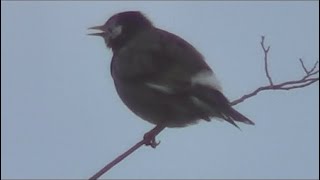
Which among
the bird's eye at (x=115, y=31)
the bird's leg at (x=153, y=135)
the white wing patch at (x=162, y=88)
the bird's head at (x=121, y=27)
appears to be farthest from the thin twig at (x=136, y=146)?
the bird's eye at (x=115, y=31)

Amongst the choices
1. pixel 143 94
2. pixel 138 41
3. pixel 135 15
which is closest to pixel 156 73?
pixel 143 94

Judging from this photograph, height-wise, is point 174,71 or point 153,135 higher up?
point 174,71

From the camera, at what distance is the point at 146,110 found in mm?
5570

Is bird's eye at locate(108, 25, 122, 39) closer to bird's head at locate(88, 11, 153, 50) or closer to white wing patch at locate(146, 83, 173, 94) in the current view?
bird's head at locate(88, 11, 153, 50)

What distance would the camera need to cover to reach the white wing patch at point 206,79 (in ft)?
17.5

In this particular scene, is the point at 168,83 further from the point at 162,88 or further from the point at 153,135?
the point at 153,135

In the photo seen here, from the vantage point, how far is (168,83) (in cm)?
537

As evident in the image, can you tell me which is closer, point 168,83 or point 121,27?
point 168,83

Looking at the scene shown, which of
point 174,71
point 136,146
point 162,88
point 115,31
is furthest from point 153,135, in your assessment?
point 136,146

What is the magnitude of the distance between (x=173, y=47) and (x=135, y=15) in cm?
92

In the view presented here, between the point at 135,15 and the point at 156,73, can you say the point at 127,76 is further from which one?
the point at 135,15

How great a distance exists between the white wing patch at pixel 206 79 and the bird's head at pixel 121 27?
3.05 feet

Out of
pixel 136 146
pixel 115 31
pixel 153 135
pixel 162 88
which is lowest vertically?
pixel 136 146

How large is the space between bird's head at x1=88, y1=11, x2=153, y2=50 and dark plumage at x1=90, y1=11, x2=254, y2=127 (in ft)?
0.76
